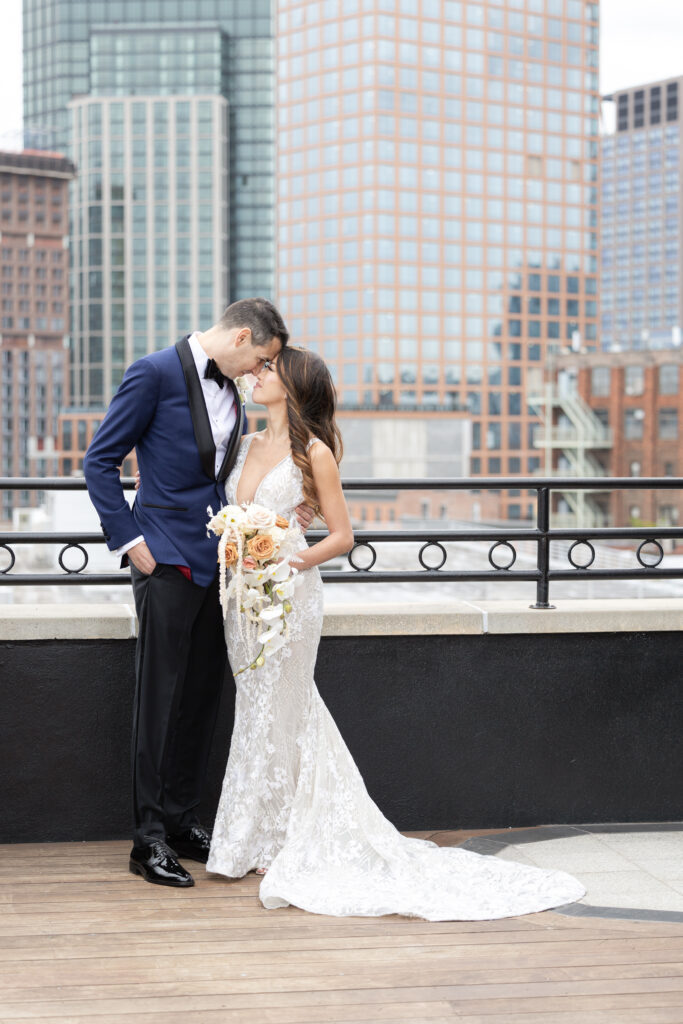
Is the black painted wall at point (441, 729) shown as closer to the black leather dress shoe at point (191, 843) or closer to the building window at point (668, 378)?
the black leather dress shoe at point (191, 843)

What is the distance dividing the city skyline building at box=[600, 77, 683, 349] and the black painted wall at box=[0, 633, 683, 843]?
169619 mm

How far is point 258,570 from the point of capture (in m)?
3.23

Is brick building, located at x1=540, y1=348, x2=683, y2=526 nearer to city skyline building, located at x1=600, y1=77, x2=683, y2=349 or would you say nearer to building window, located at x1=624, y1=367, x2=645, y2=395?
building window, located at x1=624, y1=367, x2=645, y2=395

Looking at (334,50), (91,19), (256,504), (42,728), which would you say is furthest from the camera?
(91,19)

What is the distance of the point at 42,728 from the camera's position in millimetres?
3717

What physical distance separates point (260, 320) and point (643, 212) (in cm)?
17975

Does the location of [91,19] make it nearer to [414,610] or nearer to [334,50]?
[334,50]

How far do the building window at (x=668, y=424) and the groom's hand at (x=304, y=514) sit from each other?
242 feet

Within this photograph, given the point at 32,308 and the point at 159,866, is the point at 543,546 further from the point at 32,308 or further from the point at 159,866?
the point at 32,308

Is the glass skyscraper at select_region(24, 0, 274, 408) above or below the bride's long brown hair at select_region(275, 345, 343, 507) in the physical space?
above

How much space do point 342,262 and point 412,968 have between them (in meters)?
114

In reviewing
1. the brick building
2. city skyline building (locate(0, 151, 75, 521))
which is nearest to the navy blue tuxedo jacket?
the brick building

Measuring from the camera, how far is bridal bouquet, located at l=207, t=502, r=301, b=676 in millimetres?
3195

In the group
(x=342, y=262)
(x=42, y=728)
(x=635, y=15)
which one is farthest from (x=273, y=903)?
(x=635, y=15)
